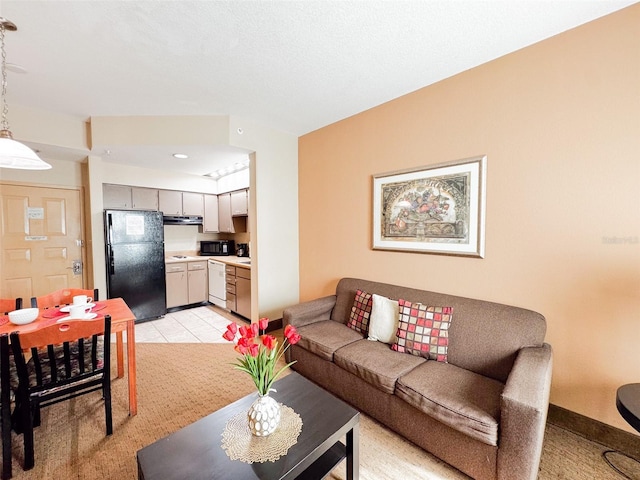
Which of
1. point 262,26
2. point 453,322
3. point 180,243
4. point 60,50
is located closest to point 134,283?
point 180,243

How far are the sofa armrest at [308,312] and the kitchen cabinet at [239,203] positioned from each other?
2218mm

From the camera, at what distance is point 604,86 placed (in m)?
1.65

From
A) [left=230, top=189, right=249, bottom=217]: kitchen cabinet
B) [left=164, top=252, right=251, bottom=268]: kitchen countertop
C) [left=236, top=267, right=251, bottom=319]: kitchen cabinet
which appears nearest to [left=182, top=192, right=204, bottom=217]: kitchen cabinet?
[left=230, top=189, right=249, bottom=217]: kitchen cabinet

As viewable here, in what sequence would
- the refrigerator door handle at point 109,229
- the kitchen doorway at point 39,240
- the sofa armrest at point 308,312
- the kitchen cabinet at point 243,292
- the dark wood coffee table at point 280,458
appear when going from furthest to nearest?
the kitchen cabinet at point 243,292 → the refrigerator door handle at point 109,229 → the kitchen doorway at point 39,240 → the sofa armrest at point 308,312 → the dark wood coffee table at point 280,458

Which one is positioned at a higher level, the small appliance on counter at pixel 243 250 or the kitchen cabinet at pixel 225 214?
the kitchen cabinet at pixel 225 214

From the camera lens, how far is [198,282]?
182 inches

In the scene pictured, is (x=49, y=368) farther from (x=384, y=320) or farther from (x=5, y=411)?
(x=384, y=320)

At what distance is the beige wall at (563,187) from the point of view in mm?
1608

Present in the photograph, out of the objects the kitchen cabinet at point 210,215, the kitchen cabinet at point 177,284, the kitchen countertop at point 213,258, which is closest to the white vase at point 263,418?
the kitchen countertop at point 213,258

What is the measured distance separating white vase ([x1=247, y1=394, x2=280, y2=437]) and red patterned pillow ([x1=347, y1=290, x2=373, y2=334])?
1385 mm

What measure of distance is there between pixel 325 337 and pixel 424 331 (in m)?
0.84

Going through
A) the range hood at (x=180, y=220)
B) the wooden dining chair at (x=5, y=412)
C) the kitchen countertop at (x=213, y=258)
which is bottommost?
the wooden dining chair at (x=5, y=412)

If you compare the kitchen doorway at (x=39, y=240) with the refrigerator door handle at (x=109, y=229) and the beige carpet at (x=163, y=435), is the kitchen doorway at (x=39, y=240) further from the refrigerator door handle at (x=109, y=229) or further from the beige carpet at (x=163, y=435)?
the beige carpet at (x=163, y=435)

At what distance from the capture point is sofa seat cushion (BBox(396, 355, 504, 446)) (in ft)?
4.52
